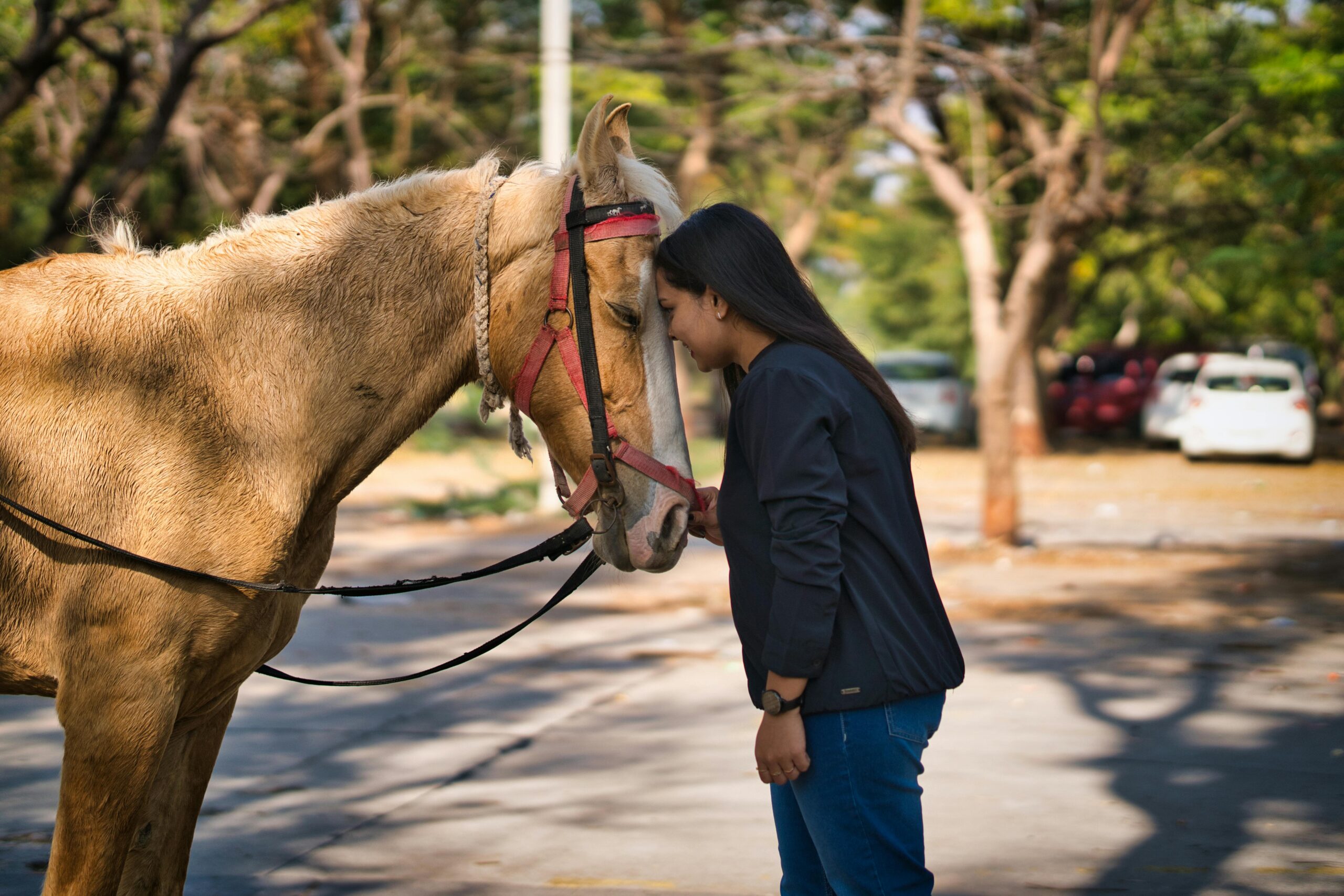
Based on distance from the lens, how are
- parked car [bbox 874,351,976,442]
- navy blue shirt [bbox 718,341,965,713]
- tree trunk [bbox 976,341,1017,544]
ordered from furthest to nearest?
parked car [bbox 874,351,976,442] → tree trunk [bbox 976,341,1017,544] → navy blue shirt [bbox 718,341,965,713]

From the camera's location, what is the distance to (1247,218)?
2308cm

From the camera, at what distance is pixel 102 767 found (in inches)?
98.2

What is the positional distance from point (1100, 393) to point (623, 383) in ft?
92.6

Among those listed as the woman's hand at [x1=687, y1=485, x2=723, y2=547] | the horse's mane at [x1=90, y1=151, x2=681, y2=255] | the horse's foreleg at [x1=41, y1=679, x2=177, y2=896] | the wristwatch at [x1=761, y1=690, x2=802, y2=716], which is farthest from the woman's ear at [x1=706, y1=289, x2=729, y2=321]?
the horse's foreleg at [x1=41, y1=679, x2=177, y2=896]

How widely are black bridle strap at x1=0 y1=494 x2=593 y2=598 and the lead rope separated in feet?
1.09

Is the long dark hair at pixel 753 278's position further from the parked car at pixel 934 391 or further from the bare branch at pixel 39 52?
the parked car at pixel 934 391

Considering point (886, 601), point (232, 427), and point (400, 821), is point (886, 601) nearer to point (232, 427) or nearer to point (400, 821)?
point (232, 427)

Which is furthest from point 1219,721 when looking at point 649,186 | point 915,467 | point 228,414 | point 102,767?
point 915,467

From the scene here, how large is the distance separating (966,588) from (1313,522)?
627 centimetres

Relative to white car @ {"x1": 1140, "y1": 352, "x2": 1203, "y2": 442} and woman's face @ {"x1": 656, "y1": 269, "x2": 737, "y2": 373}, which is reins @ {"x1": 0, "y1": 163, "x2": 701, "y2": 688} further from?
white car @ {"x1": 1140, "y1": 352, "x2": 1203, "y2": 442}

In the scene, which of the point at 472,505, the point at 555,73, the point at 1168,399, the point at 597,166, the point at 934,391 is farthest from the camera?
the point at 934,391

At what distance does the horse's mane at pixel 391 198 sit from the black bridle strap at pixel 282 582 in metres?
0.69

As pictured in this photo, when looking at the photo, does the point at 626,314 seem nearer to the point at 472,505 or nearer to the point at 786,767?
the point at 786,767

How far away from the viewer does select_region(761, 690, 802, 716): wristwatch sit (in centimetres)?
239
